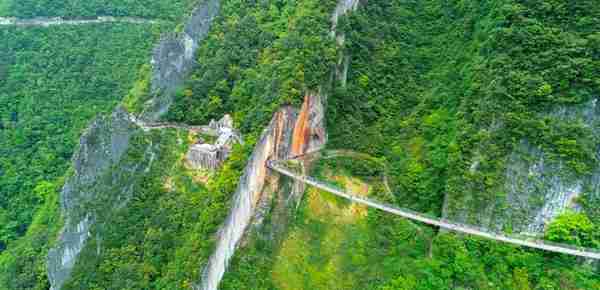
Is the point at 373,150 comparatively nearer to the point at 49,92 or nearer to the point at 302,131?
the point at 302,131

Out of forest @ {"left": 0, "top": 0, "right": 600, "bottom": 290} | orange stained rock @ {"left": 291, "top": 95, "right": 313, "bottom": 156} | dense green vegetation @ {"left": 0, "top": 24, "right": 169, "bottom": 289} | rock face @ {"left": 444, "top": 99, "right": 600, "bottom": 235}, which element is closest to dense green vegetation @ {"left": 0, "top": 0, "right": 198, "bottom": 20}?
dense green vegetation @ {"left": 0, "top": 24, "right": 169, "bottom": 289}

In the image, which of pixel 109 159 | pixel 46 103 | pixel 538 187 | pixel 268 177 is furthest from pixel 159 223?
pixel 46 103

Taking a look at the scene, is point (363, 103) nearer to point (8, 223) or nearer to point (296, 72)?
point (296, 72)

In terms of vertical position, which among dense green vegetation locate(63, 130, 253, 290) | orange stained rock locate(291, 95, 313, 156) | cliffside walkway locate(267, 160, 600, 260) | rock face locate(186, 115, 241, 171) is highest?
orange stained rock locate(291, 95, 313, 156)

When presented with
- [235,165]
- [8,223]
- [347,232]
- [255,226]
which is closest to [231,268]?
[255,226]

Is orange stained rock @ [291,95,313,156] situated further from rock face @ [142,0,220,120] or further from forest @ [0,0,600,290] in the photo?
rock face @ [142,0,220,120]

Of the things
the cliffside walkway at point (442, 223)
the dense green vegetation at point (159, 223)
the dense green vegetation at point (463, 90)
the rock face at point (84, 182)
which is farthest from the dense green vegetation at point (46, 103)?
the dense green vegetation at point (463, 90)
